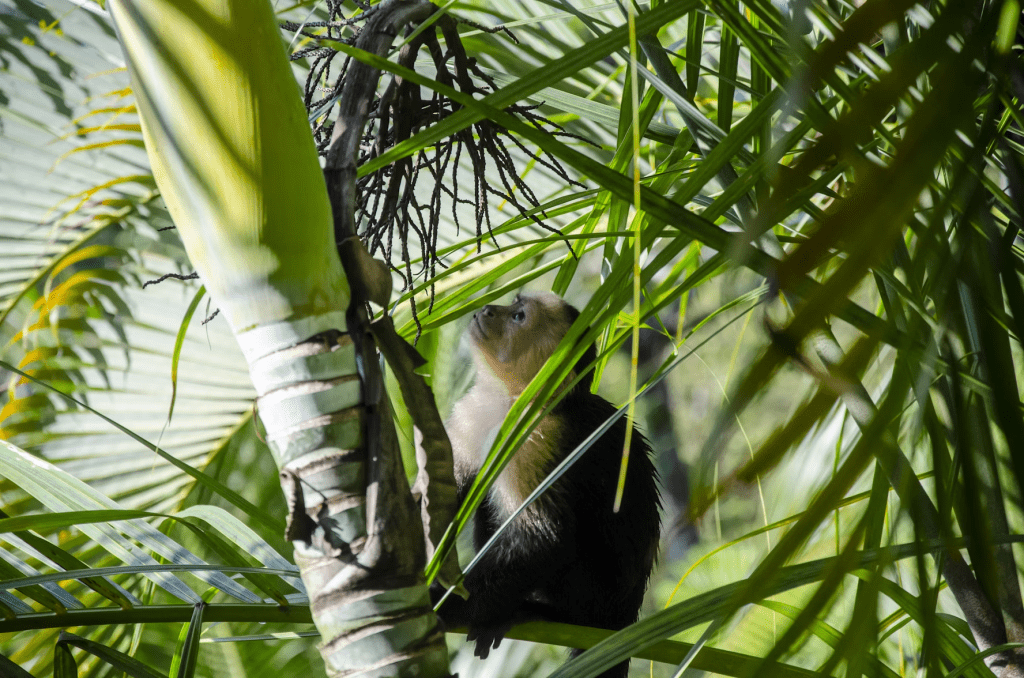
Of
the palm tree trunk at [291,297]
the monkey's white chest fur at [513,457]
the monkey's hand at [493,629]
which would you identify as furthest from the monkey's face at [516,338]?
the palm tree trunk at [291,297]

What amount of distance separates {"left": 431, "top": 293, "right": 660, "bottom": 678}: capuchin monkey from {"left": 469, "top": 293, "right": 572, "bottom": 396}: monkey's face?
0.08m

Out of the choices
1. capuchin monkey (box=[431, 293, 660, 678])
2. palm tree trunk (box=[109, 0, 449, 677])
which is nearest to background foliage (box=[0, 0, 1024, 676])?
palm tree trunk (box=[109, 0, 449, 677])

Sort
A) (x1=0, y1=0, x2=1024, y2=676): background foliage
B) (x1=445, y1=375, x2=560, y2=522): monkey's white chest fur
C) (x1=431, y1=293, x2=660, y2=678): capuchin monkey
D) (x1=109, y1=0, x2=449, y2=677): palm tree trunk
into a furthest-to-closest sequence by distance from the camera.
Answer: (x1=445, y1=375, x2=560, y2=522): monkey's white chest fur, (x1=431, y1=293, x2=660, y2=678): capuchin monkey, (x1=109, y1=0, x2=449, y2=677): palm tree trunk, (x1=0, y1=0, x2=1024, y2=676): background foliage

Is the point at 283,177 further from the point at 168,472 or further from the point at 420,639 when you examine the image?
the point at 168,472

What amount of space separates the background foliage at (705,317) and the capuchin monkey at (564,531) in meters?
0.18

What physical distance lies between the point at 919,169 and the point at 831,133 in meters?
0.02

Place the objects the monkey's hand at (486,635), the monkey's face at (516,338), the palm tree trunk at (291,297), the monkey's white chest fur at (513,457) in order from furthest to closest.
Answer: the monkey's face at (516,338)
the monkey's white chest fur at (513,457)
the monkey's hand at (486,635)
the palm tree trunk at (291,297)

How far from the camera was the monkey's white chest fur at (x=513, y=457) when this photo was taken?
3.24ft

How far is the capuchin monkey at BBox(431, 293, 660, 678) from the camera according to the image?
779mm

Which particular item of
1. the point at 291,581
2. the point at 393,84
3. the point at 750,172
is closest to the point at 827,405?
the point at 750,172

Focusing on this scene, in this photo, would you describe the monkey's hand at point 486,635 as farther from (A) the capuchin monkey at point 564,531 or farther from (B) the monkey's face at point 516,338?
(B) the monkey's face at point 516,338

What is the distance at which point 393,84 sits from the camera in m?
0.37

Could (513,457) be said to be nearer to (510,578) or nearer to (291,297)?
(510,578)

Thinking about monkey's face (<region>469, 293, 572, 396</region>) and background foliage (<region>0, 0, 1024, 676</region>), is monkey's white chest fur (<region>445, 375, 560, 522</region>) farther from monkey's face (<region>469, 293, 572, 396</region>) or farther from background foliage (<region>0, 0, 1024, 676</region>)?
background foliage (<region>0, 0, 1024, 676</region>)
